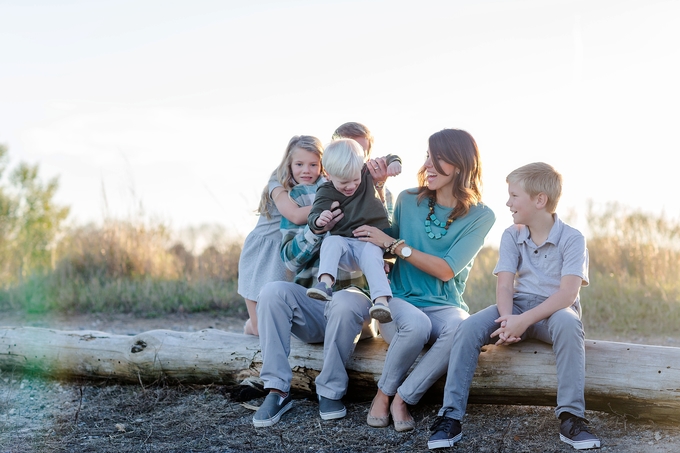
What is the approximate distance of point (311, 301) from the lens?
3.87 m

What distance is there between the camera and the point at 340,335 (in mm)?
3609

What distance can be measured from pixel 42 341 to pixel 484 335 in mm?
3266

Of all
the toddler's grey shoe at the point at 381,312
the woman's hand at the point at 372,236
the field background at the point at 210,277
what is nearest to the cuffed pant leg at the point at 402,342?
the toddler's grey shoe at the point at 381,312

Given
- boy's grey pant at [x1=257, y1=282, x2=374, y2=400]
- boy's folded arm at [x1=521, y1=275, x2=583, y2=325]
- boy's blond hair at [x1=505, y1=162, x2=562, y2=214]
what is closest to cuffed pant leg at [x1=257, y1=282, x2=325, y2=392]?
boy's grey pant at [x1=257, y1=282, x2=374, y2=400]

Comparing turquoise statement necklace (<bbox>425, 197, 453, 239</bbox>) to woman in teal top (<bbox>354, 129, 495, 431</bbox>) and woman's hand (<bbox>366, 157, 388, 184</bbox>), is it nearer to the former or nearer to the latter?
woman in teal top (<bbox>354, 129, 495, 431</bbox>)

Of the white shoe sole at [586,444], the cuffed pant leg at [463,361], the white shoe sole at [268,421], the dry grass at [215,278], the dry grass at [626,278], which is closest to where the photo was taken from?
the white shoe sole at [586,444]

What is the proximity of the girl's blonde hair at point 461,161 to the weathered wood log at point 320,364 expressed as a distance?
0.82m

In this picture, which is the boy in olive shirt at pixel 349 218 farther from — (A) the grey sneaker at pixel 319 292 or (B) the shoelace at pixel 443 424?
(B) the shoelace at pixel 443 424

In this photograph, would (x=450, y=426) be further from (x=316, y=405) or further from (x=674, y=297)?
(x=674, y=297)

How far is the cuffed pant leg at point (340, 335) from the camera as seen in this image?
11.8ft

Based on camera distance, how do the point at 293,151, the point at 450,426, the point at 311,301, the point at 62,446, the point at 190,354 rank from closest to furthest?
1. the point at 450,426
2. the point at 62,446
3. the point at 311,301
4. the point at 293,151
5. the point at 190,354

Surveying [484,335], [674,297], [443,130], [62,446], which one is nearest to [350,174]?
[443,130]

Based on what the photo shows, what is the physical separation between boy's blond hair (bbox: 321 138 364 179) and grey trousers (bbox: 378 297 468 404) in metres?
0.75

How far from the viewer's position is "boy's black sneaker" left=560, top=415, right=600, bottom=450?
123 inches
